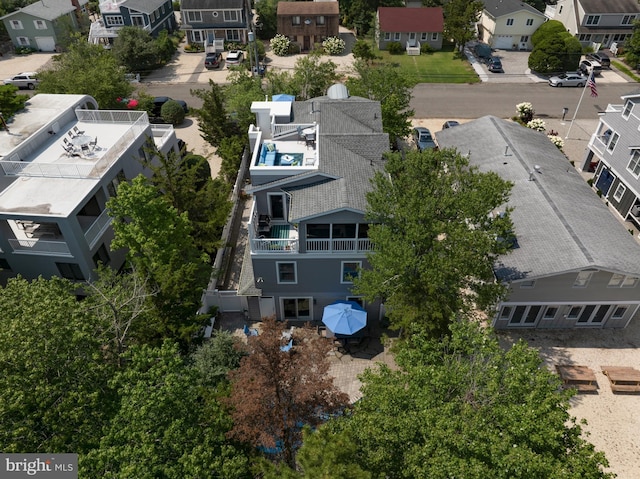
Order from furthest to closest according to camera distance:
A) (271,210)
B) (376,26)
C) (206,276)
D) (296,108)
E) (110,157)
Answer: (376,26)
(296,108)
(110,157)
(271,210)
(206,276)

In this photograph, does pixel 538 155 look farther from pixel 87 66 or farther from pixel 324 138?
pixel 87 66

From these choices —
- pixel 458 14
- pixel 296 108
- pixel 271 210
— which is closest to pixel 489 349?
pixel 271 210

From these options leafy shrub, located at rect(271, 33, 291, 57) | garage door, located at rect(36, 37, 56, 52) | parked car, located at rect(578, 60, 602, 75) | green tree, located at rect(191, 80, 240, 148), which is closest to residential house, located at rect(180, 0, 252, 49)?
leafy shrub, located at rect(271, 33, 291, 57)

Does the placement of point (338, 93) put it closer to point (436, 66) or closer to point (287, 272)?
point (287, 272)

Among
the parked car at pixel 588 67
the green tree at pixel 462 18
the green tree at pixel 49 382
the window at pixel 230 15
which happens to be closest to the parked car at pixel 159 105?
the window at pixel 230 15

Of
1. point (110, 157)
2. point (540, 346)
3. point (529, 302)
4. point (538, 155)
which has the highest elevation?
point (110, 157)
